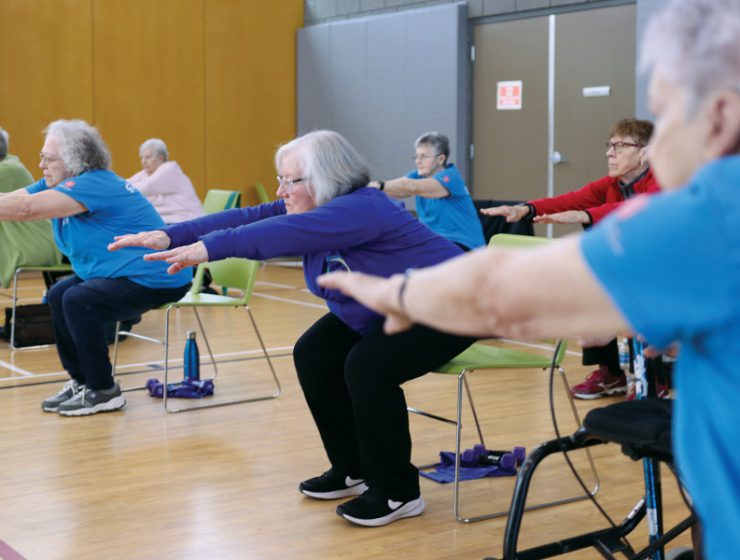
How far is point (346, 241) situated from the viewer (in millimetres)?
2809

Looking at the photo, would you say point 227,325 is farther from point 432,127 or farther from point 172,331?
point 432,127

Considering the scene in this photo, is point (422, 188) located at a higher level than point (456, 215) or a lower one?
higher

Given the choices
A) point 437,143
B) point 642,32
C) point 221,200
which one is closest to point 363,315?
point 437,143

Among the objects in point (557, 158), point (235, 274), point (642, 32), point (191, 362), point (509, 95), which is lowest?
point (191, 362)

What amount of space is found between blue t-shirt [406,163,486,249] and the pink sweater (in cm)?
240

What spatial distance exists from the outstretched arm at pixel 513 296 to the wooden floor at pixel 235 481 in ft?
6.15

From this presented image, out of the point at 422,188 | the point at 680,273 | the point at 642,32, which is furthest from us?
the point at 642,32

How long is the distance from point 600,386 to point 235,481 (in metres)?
1.99

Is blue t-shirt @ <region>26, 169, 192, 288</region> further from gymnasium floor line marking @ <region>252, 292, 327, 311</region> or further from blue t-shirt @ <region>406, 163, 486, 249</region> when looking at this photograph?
gymnasium floor line marking @ <region>252, 292, 327, 311</region>

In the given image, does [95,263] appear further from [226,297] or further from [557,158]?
[557,158]

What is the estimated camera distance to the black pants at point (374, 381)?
289 centimetres

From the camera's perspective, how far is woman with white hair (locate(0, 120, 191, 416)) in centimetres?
427

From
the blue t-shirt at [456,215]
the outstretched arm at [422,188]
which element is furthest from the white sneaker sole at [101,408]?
the blue t-shirt at [456,215]

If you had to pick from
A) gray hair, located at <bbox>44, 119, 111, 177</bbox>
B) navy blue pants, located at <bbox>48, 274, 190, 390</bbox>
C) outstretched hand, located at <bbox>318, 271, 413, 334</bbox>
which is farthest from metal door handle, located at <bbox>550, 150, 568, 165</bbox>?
outstretched hand, located at <bbox>318, 271, 413, 334</bbox>
